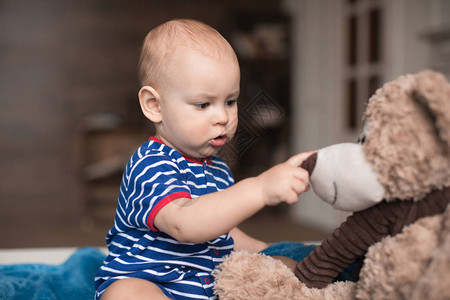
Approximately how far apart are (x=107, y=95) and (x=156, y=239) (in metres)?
3.60

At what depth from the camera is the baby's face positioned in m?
0.72

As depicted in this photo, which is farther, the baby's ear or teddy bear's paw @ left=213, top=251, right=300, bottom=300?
the baby's ear

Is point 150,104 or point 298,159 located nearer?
point 298,159

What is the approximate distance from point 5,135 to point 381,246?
413 centimetres

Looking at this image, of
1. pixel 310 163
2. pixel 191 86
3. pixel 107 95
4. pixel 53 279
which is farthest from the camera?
pixel 107 95

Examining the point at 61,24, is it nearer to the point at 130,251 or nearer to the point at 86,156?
the point at 86,156

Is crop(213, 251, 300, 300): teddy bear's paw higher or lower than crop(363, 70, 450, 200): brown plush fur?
lower

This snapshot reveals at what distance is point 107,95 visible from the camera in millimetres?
4156

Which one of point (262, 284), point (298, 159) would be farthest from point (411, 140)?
point (262, 284)

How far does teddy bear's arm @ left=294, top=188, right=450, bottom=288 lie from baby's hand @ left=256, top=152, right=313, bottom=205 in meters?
0.09

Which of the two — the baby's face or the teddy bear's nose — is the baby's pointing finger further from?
the baby's face

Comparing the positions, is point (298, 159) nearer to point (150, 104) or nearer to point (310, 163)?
point (310, 163)

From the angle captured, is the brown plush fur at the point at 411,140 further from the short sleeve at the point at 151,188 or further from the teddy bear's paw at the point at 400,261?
the short sleeve at the point at 151,188

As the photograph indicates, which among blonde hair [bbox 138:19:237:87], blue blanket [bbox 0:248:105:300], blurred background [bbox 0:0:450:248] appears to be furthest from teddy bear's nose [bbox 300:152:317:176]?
blurred background [bbox 0:0:450:248]
